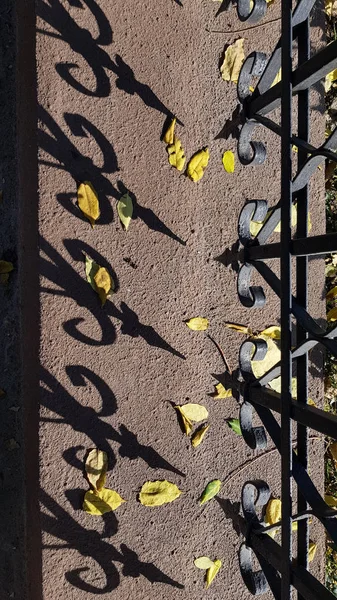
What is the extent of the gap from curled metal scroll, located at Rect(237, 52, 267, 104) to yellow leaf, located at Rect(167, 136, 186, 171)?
425mm

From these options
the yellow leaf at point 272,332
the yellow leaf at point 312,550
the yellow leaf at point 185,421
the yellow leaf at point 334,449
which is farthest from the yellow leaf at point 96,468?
the yellow leaf at point 334,449

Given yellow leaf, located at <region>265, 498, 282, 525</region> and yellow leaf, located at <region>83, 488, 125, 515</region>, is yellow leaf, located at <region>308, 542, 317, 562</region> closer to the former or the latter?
yellow leaf, located at <region>265, 498, 282, 525</region>

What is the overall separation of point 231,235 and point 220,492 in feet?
3.10

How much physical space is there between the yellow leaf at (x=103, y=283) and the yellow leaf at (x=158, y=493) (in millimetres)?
674

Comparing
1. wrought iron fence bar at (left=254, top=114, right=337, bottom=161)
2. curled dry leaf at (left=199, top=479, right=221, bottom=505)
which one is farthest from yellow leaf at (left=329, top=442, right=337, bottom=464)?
wrought iron fence bar at (left=254, top=114, right=337, bottom=161)

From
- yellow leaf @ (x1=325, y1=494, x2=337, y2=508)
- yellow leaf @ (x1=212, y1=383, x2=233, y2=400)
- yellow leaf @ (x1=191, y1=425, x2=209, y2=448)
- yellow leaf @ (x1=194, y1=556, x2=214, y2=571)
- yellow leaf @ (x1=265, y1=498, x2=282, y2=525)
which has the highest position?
yellow leaf @ (x1=212, y1=383, x2=233, y2=400)

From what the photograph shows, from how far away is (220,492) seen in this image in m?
2.14

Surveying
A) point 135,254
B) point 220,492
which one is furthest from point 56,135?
point 220,492

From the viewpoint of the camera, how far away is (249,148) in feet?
5.69

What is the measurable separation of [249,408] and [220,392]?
16.5 inches

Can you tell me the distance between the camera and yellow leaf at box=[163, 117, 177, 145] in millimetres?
2057

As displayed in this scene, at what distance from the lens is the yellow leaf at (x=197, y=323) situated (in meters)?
2.09

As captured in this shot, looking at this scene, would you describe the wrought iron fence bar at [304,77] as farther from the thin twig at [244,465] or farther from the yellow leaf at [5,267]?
the thin twig at [244,465]

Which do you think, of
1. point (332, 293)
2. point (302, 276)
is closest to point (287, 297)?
point (302, 276)
